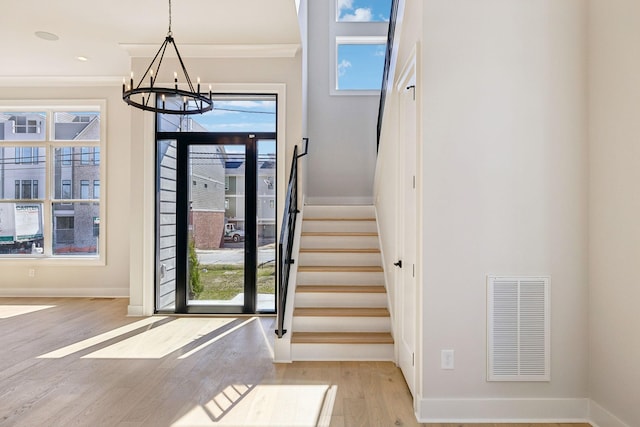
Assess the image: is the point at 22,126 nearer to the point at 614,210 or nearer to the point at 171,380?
the point at 171,380

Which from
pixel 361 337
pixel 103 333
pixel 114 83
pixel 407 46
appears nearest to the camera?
pixel 407 46

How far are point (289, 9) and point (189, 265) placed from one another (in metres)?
3.34

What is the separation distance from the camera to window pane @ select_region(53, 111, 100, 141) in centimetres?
620

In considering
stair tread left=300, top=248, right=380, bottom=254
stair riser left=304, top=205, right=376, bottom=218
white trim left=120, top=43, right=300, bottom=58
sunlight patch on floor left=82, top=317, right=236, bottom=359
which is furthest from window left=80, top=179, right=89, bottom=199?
stair tread left=300, top=248, right=380, bottom=254

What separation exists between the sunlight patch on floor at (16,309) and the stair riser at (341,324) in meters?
3.93

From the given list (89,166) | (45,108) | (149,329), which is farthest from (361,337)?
(45,108)

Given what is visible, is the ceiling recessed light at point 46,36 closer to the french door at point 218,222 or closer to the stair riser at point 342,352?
the french door at point 218,222

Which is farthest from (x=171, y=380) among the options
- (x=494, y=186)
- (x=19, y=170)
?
(x=19, y=170)

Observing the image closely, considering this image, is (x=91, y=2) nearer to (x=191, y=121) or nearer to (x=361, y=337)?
(x=191, y=121)

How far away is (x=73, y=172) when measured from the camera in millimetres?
6254

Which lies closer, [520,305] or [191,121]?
[520,305]

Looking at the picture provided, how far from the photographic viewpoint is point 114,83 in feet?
19.8

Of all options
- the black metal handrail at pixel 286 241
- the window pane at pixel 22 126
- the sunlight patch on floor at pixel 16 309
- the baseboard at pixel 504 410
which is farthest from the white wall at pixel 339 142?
the window pane at pixel 22 126

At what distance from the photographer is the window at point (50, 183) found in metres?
6.21
